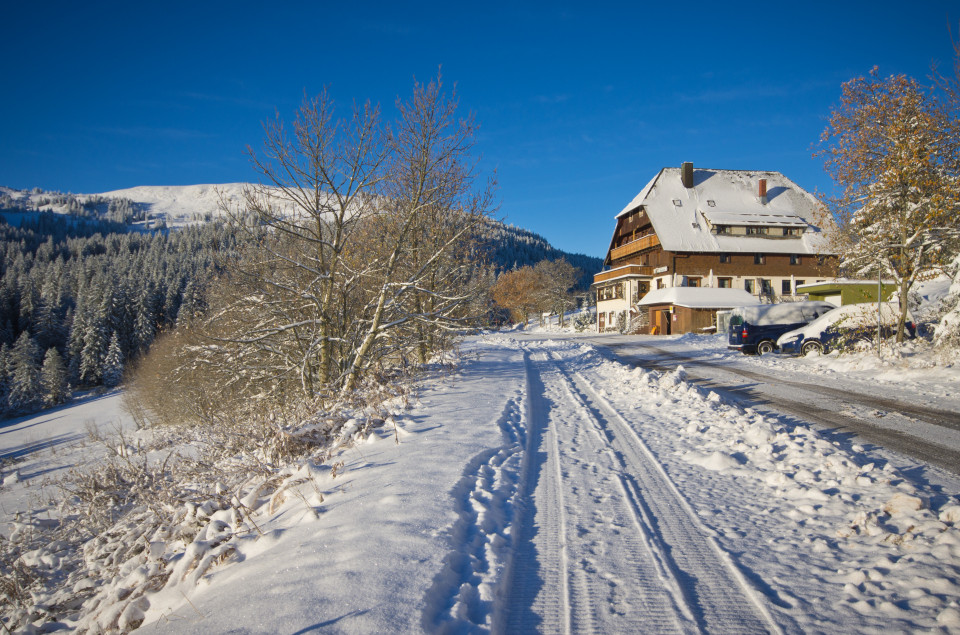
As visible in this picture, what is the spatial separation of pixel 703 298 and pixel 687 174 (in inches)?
596

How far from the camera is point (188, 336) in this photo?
11414mm

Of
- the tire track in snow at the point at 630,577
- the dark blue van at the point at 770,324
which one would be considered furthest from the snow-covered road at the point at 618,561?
the dark blue van at the point at 770,324

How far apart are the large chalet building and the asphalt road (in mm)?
24518

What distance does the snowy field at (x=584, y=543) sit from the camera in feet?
8.35

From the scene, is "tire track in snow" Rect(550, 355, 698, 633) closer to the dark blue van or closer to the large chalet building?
the dark blue van

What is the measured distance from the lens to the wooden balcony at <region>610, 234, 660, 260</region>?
3911 cm

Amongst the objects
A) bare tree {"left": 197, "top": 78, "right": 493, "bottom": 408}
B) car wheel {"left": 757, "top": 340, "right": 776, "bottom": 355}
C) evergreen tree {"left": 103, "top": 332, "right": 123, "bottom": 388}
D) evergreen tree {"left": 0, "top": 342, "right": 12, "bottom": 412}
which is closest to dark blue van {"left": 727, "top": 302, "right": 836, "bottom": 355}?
car wheel {"left": 757, "top": 340, "right": 776, "bottom": 355}

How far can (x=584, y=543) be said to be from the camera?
11.3ft

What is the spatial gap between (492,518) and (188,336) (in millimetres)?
10966

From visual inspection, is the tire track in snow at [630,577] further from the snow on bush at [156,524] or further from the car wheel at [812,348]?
the car wheel at [812,348]

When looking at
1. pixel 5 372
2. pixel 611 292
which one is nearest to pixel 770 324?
pixel 611 292

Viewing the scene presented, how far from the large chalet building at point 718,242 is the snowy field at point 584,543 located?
31.7m

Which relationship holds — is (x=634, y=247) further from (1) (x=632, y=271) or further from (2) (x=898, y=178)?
(2) (x=898, y=178)

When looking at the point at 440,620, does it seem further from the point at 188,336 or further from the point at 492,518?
Result: the point at 188,336
